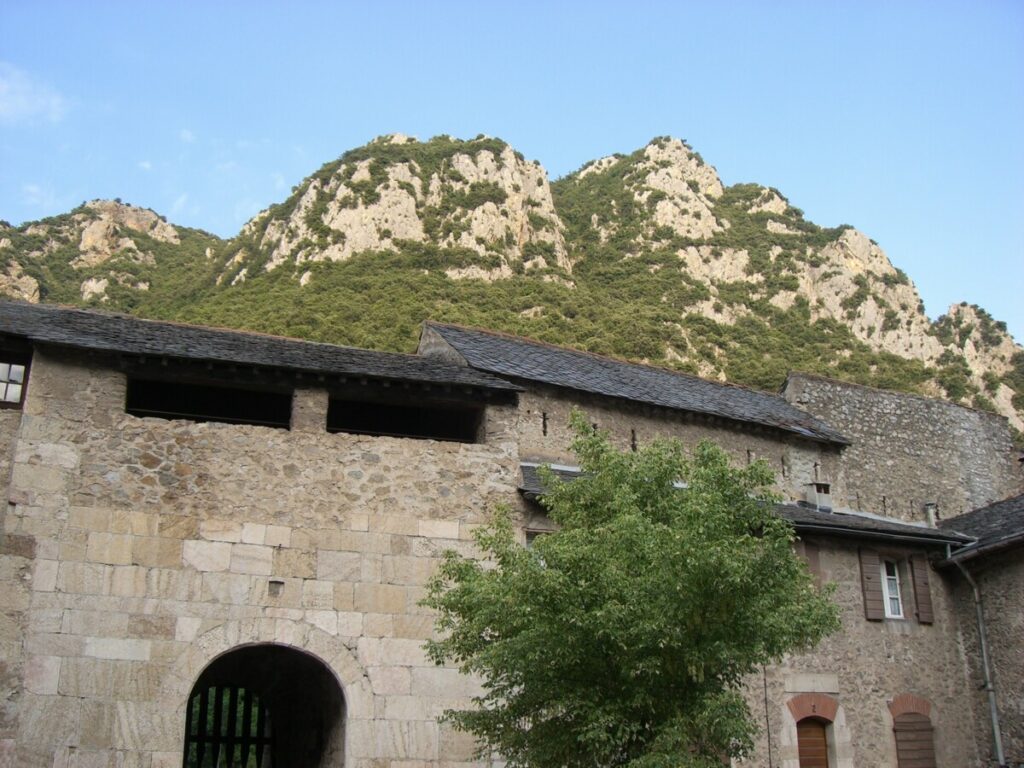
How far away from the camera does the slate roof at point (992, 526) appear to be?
691 inches

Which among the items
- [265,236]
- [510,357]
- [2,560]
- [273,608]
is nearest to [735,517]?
[273,608]

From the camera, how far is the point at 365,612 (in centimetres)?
1445

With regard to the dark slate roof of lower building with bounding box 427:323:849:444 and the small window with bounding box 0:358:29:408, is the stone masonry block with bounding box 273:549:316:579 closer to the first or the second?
the small window with bounding box 0:358:29:408

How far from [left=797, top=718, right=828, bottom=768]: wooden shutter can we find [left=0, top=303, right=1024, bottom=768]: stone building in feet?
0.11

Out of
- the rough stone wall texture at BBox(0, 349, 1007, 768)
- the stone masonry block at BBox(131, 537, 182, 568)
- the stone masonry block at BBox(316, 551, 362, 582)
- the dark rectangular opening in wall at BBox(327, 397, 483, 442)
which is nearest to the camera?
the rough stone wall texture at BBox(0, 349, 1007, 768)

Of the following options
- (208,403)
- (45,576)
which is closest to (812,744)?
(208,403)

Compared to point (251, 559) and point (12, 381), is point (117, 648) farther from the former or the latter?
point (12, 381)

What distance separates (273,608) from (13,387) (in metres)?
4.67

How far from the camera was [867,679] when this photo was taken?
56.0 feet

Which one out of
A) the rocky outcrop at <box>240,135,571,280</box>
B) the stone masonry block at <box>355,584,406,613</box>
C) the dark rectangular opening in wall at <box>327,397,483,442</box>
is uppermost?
the rocky outcrop at <box>240,135,571,280</box>

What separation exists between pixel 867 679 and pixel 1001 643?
8.38ft

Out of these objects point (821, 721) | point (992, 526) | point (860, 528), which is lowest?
point (821, 721)

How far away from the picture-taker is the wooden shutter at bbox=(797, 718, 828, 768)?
16.3 metres

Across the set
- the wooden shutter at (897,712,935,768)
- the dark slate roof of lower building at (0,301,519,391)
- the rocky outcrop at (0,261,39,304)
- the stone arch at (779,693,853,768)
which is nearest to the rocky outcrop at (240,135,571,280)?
the rocky outcrop at (0,261,39,304)
